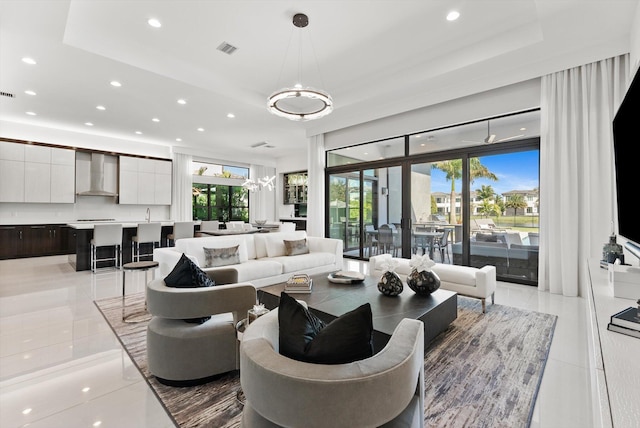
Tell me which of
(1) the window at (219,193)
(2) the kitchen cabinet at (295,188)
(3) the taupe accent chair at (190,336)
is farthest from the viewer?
(2) the kitchen cabinet at (295,188)

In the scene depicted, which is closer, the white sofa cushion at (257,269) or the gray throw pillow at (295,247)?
the white sofa cushion at (257,269)

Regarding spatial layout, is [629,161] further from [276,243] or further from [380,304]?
[276,243]

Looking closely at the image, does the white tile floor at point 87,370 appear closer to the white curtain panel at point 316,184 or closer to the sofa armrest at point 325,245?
the sofa armrest at point 325,245

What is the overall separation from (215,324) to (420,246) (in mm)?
4820

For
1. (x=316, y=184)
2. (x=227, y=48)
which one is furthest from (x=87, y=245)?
(x=316, y=184)

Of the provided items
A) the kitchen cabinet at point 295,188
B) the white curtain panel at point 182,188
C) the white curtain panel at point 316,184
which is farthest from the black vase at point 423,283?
the white curtain panel at point 182,188

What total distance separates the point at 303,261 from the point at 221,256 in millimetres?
1263

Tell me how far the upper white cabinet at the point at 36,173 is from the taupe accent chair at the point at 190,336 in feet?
25.8

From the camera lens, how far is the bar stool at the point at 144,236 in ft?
20.2

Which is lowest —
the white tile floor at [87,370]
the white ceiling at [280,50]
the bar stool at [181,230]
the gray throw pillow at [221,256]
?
the white tile floor at [87,370]

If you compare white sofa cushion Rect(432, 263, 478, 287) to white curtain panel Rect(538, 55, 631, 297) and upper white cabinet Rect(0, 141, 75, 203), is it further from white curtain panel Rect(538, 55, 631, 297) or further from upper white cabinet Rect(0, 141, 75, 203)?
upper white cabinet Rect(0, 141, 75, 203)

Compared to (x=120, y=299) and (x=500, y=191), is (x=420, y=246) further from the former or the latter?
(x=120, y=299)

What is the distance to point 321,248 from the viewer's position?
5289 millimetres

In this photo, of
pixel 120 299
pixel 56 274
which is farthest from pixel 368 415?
pixel 56 274
